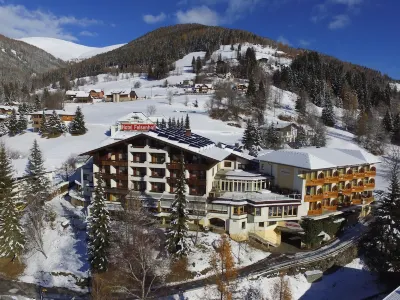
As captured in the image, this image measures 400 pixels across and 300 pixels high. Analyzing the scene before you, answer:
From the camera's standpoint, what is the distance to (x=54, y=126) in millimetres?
94250

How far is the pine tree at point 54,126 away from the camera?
9444 centimetres

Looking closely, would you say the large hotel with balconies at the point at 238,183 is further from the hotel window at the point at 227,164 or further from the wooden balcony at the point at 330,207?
the hotel window at the point at 227,164

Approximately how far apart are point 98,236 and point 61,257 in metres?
8.53

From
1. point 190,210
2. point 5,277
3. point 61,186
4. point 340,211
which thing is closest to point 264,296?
point 190,210

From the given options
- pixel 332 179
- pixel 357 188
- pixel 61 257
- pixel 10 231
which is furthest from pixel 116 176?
pixel 357 188

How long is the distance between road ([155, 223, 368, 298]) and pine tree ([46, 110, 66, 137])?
74548 millimetres

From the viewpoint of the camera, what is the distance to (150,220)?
41.2 meters

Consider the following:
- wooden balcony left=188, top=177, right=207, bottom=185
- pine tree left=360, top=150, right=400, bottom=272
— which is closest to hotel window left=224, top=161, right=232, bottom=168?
wooden balcony left=188, top=177, right=207, bottom=185

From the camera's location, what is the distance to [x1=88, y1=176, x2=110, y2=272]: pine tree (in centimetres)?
3453

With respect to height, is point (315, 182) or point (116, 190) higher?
point (315, 182)

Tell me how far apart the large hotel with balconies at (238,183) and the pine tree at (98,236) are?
311 inches

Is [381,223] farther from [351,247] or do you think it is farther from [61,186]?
[61,186]

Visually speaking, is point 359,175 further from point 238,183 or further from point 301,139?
point 301,139

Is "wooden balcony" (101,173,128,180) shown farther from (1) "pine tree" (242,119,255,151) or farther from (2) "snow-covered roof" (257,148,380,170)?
(1) "pine tree" (242,119,255,151)
